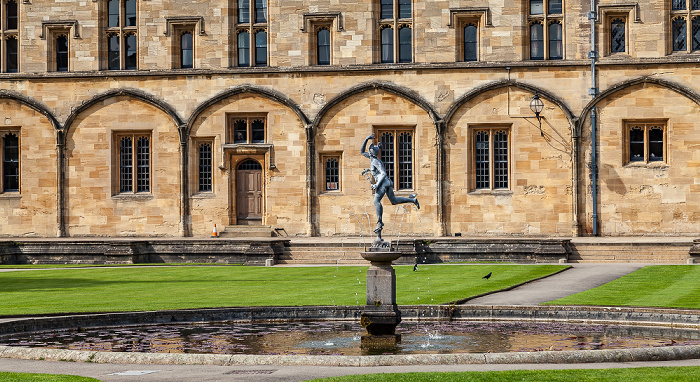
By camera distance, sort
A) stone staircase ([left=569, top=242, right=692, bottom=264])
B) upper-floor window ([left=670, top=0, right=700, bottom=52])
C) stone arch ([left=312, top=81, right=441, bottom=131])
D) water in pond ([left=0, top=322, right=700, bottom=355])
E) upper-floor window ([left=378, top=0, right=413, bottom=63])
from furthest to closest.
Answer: upper-floor window ([left=378, top=0, right=413, bottom=63]), stone arch ([left=312, top=81, right=441, bottom=131]), upper-floor window ([left=670, top=0, right=700, bottom=52]), stone staircase ([left=569, top=242, right=692, bottom=264]), water in pond ([left=0, top=322, right=700, bottom=355])

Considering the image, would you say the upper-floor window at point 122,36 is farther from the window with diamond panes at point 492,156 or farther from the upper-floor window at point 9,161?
the window with diamond panes at point 492,156

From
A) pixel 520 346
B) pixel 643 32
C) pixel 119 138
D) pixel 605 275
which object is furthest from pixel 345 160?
pixel 520 346

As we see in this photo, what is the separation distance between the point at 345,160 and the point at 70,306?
73.0 feet

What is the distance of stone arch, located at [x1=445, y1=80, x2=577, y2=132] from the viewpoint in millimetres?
39938

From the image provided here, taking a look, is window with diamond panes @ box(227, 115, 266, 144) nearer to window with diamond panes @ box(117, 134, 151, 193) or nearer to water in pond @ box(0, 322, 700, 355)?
window with diamond panes @ box(117, 134, 151, 193)

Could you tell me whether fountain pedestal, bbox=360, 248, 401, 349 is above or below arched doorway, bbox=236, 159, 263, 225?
below

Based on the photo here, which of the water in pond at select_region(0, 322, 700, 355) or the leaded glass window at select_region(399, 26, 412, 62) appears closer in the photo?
the water in pond at select_region(0, 322, 700, 355)

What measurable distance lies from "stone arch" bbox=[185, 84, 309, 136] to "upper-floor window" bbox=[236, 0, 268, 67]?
117 cm

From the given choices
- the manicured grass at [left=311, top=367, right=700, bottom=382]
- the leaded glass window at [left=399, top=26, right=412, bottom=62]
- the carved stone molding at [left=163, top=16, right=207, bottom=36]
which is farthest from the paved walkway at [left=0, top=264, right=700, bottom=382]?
the carved stone molding at [left=163, top=16, right=207, bottom=36]

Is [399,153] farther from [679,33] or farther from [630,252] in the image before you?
[679,33]

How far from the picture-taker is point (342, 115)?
4156 cm

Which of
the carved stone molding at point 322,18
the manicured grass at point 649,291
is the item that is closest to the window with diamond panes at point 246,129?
the carved stone molding at point 322,18

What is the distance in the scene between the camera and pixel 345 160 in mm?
41594

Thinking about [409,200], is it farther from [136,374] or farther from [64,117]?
[64,117]
